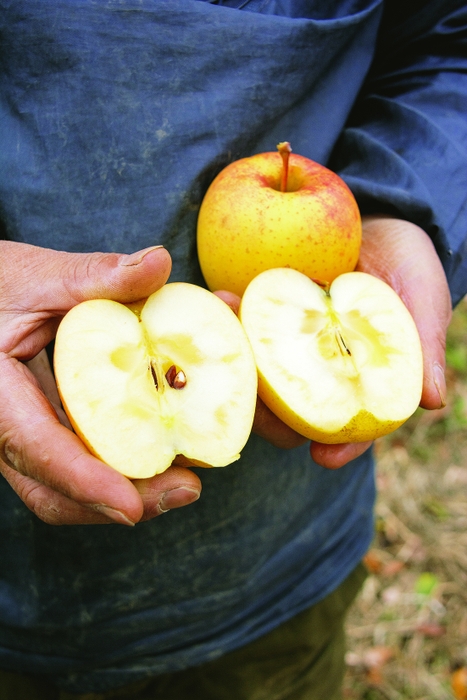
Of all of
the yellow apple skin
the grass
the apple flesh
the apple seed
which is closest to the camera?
the apple flesh

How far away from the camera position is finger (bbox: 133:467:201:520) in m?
0.84

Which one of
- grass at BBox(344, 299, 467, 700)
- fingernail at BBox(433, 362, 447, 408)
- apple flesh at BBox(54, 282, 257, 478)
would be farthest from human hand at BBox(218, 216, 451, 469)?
grass at BBox(344, 299, 467, 700)

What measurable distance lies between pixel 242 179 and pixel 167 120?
17cm

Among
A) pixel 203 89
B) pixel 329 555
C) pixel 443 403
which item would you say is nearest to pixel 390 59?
pixel 203 89

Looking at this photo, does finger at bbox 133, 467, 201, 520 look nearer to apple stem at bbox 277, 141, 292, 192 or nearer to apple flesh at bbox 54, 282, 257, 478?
apple flesh at bbox 54, 282, 257, 478

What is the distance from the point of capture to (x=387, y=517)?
8.11ft

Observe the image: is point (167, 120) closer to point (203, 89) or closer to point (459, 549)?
point (203, 89)

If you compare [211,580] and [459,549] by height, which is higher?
[211,580]

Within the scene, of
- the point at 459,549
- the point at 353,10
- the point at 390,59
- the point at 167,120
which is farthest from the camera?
the point at 459,549

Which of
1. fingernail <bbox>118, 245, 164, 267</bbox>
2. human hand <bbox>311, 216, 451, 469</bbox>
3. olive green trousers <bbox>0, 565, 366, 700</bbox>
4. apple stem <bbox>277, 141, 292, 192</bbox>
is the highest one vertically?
apple stem <bbox>277, 141, 292, 192</bbox>

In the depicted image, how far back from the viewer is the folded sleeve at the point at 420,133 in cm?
123

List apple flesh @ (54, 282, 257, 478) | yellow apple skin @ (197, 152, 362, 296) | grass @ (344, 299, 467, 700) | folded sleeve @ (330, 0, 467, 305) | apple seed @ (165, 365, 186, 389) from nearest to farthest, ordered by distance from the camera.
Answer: apple flesh @ (54, 282, 257, 478) → apple seed @ (165, 365, 186, 389) → yellow apple skin @ (197, 152, 362, 296) → folded sleeve @ (330, 0, 467, 305) → grass @ (344, 299, 467, 700)

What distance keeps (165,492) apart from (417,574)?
1.78 meters

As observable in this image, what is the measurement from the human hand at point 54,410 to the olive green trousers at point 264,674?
0.68 meters
